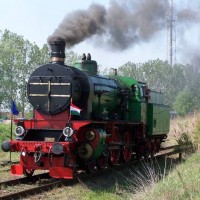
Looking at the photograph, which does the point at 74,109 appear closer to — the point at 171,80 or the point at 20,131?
the point at 20,131

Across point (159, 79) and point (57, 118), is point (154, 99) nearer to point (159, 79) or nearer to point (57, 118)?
point (57, 118)

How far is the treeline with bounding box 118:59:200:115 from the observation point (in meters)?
60.5

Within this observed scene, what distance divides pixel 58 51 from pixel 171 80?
206 feet

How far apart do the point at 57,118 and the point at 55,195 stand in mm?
2625

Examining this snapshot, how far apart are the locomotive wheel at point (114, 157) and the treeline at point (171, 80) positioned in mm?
46283

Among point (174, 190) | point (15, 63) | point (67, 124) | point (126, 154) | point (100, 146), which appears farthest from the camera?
point (15, 63)

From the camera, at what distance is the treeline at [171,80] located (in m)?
60.5

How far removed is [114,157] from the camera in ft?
45.8

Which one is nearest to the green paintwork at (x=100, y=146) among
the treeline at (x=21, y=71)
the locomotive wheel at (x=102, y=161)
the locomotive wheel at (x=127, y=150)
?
the locomotive wheel at (x=102, y=161)

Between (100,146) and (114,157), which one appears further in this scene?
(114,157)

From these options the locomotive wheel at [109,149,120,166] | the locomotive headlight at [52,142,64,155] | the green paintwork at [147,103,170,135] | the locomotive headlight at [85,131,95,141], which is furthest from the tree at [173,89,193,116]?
the locomotive headlight at [52,142,64,155]

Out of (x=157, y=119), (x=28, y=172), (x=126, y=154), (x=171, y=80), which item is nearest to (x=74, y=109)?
(x=28, y=172)

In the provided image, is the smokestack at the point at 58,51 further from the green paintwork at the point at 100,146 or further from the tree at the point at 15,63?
the tree at the point at 15,63

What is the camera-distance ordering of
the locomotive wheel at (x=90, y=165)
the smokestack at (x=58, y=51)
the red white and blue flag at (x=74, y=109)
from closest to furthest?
the red white and blue flag at (x=74, y=109) → the smokestack at (x=58, y=51) → the locomotive wheel at (x=90, y=165)
